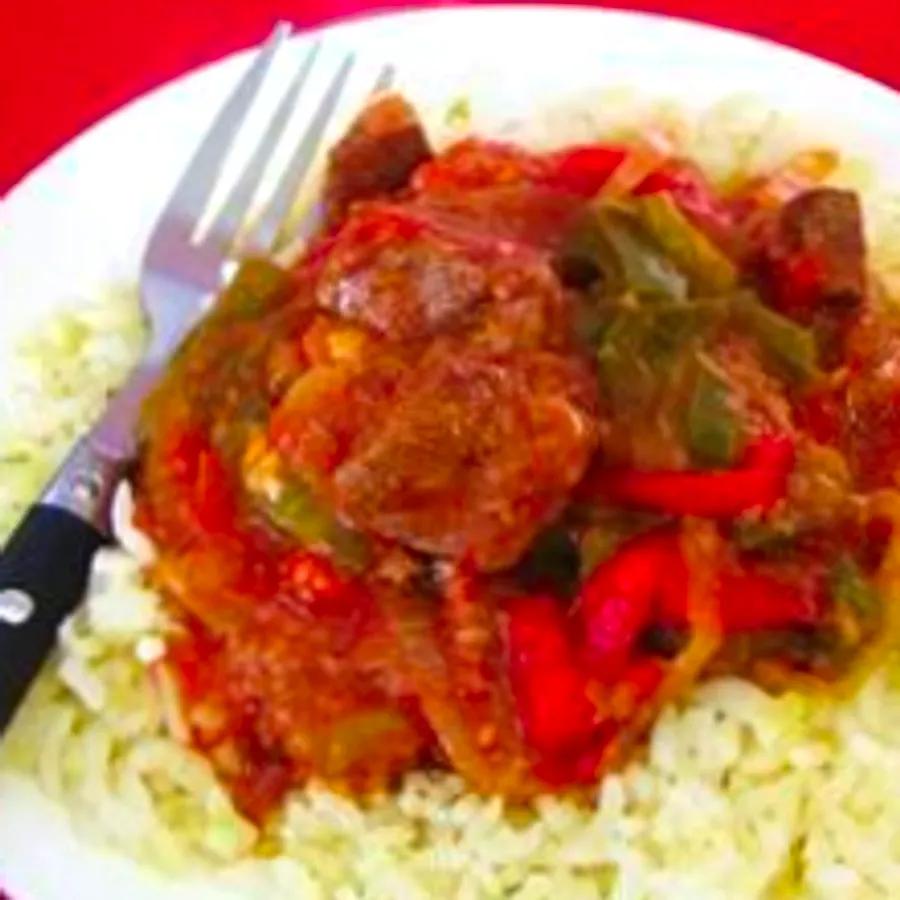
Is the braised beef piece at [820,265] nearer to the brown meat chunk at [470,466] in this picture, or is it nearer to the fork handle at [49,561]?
the brown meat chunk at [470,466]

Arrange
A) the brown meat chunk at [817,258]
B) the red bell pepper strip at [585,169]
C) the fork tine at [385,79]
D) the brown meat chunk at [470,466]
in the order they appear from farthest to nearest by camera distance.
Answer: the fork tine at [385,79] < the red bell pepper strip at [585,169] < the brown meat chunk at [817,258] < the brown meat chunk at [470,466]

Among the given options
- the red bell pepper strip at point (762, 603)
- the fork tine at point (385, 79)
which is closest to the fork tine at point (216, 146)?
the fork tine at point (385, 79)

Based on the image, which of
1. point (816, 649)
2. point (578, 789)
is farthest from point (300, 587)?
point (816, 649)

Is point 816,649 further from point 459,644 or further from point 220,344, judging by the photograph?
point 220,344

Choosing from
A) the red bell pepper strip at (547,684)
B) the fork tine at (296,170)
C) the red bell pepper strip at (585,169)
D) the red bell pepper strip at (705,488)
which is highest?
the red bell pepper strip at (585,169)

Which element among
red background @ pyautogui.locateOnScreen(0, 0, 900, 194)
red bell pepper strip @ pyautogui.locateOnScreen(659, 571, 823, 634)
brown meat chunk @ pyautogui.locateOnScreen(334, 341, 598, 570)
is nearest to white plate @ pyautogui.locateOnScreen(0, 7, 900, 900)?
red background @ pyautogui.locateOnScreen(0, 0, 900, 194)

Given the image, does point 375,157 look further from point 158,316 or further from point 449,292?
point 449,292
